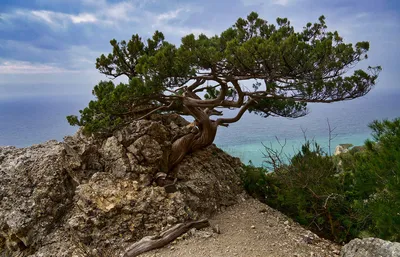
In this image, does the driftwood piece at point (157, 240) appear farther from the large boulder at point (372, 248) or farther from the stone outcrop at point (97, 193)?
the large boulder at point (372, 248)

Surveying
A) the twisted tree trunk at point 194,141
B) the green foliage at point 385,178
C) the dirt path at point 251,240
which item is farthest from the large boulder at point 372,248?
the twisted tree trunk at point 194,141

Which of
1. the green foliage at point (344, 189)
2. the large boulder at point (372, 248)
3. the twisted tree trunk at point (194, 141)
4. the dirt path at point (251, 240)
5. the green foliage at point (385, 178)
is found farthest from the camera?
the twisted tree trunk at point (194, 141)

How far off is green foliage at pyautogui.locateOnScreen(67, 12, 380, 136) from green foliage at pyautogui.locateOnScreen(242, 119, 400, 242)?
124 cm

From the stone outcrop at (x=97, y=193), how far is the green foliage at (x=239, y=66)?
27.8 inches

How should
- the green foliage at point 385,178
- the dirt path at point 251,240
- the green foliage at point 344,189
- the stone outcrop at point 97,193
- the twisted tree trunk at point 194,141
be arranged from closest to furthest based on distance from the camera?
the green foliage at point 385,178
the green foliage at point 344,189
the dirt path at point 251,240
the stone outcrop at point 97,193
the twisted tree trunk at point 194,141

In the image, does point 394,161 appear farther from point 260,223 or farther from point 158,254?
point 158,254

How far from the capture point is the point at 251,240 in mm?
4426

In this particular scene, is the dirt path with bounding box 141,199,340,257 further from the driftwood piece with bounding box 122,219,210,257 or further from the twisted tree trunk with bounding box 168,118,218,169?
the twisted tree trunk with bounding box 168,118,218,169

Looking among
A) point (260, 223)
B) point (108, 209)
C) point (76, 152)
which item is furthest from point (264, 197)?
point (76, 152)

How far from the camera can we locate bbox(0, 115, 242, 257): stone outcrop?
14.7ft

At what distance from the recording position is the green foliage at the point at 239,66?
161 inches

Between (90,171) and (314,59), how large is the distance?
435 centimetres

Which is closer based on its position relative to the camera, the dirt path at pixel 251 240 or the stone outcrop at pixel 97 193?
the dirt path at pixel 251 240

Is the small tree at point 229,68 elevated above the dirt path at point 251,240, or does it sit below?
above
